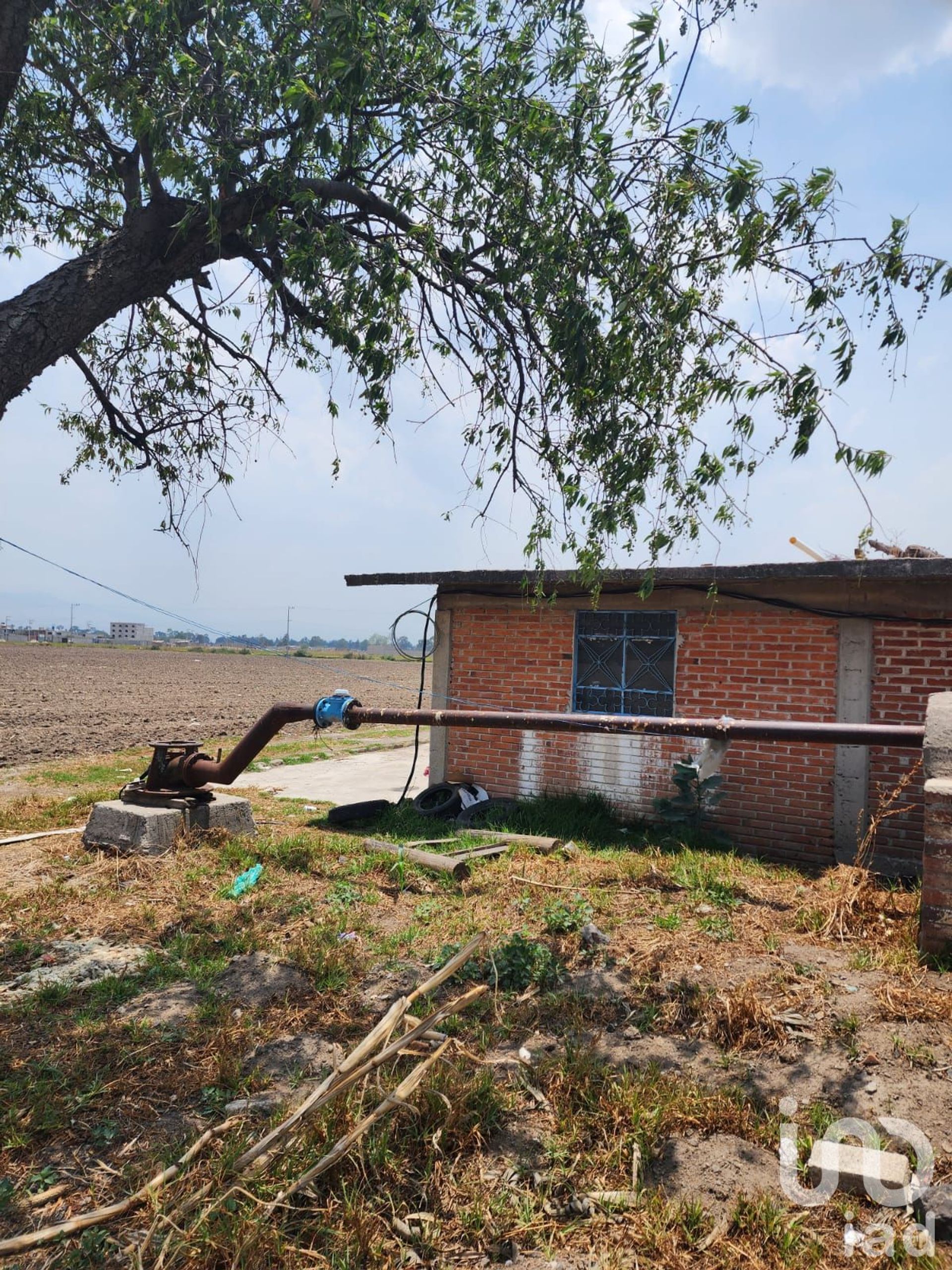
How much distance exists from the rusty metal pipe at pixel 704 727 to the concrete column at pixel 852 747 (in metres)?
1.99

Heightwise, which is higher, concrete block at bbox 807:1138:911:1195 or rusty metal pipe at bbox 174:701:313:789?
rusty metal pipe at bbox 174:701:313:789

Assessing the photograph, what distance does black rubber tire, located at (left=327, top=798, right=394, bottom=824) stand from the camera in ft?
28.7

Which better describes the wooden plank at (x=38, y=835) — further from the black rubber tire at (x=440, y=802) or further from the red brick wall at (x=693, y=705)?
the red brick wall at (x=693, y=705)

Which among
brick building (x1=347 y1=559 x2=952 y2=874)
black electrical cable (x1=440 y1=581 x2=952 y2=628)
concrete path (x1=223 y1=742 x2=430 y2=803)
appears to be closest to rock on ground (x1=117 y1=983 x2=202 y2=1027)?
black electrical cable (x1=440 y1=581 x2=952 y2=628)

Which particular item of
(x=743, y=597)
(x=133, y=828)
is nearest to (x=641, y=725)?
(x=743, y=597)

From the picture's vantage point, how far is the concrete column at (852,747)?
25.0ft

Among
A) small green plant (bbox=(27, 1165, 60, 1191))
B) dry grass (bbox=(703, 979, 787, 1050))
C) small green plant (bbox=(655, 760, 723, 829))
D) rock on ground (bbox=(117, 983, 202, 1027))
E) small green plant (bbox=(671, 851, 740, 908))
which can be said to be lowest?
small green plant (bbox=(27, 1165, 60, 1191))

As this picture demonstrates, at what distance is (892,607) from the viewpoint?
7547 millimetres

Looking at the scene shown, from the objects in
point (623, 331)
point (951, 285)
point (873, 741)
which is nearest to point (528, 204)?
point (623, 331)

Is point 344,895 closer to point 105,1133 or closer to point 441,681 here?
point 105,1133

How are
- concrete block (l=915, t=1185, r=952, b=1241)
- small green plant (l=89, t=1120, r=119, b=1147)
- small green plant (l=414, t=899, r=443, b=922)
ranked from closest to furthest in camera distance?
A: 1. concrete block (l=915, t=1185, r=952, b=1241)
2. small green plant (l=89, t=1120, r=119, b=1147)
3. small green plant (l=414, t=899, r=443, b=922)

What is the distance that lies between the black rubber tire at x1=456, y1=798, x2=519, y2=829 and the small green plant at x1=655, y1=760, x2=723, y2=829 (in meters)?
1.84

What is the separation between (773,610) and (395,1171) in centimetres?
681

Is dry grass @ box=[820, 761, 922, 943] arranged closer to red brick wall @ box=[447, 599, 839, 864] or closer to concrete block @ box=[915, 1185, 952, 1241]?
red brick wall @ box=[447, 599, 839, 864]
